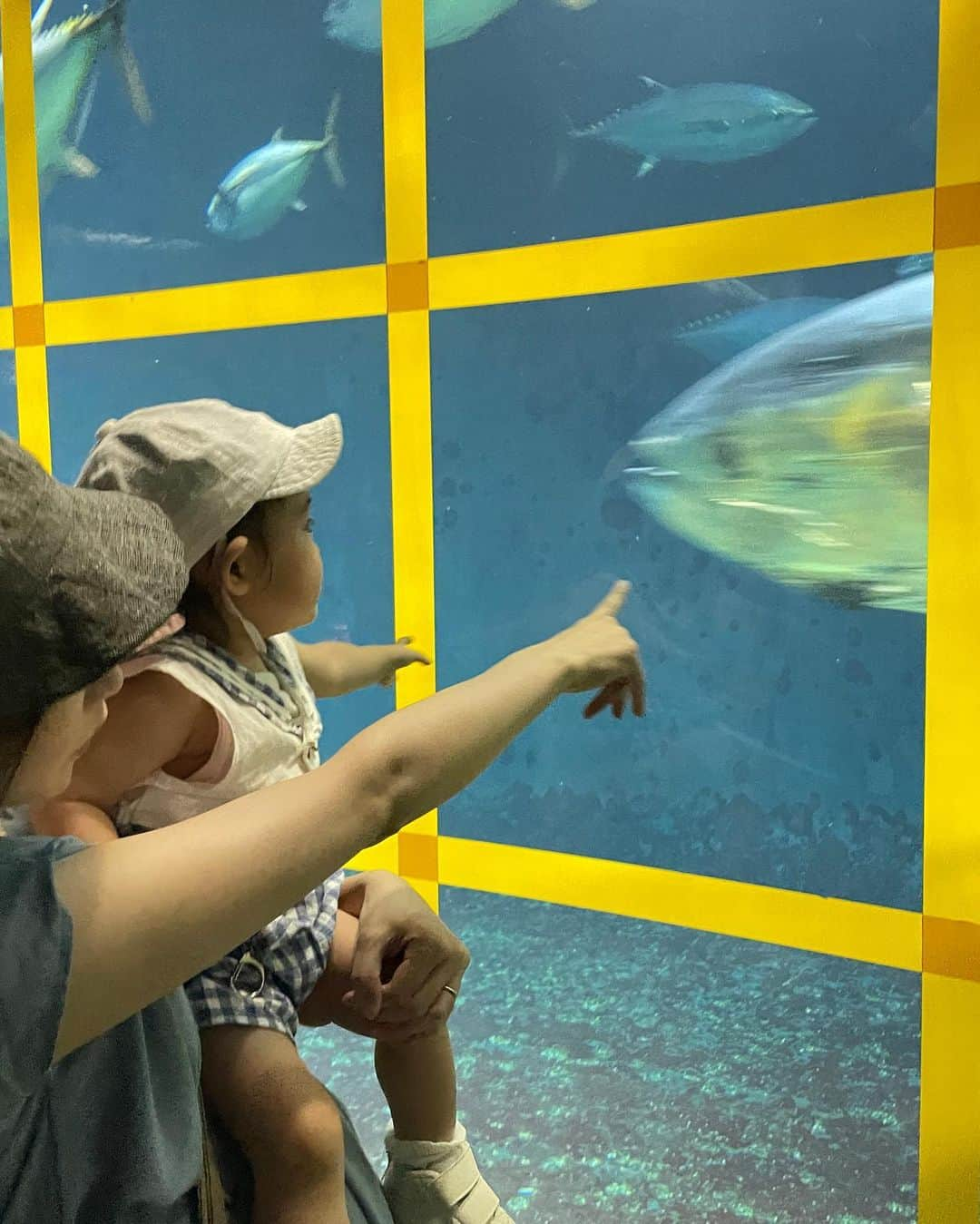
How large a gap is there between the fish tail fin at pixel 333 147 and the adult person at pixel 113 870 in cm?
149

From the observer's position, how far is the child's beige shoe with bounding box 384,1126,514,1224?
1.23m

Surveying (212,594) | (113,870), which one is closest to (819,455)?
(212,594)

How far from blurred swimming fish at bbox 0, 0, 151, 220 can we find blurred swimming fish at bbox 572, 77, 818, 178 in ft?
3.42

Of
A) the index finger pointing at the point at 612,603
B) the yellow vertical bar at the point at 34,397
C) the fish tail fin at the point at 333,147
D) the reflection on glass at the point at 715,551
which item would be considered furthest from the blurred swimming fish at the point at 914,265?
the yellow vertical bar at the point at 34,397

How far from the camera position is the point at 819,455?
1729 millimetres

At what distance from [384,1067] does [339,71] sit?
165 centimetres

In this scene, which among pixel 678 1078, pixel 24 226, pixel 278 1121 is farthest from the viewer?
pixel 24 226

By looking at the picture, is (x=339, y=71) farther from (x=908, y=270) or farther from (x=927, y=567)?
(x=927, y=567)

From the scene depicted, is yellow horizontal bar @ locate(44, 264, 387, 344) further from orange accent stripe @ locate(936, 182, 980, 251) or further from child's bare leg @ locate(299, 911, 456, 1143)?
child's bare leg @ locate(299, 911, 456, 1143)

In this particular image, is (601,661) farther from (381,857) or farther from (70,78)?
(70,78)

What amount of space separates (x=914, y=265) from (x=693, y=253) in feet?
1.08

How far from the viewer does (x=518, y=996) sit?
2.04m

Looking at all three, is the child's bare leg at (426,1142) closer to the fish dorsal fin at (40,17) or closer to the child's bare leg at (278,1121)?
the child's bare leg at (278,1121)

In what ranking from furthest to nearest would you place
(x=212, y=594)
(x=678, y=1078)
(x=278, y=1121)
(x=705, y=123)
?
1. (x=678, y=1078)
2. (x=705, y=123)
3. (x=212, y=594)
4. (x=278, y=1121)
